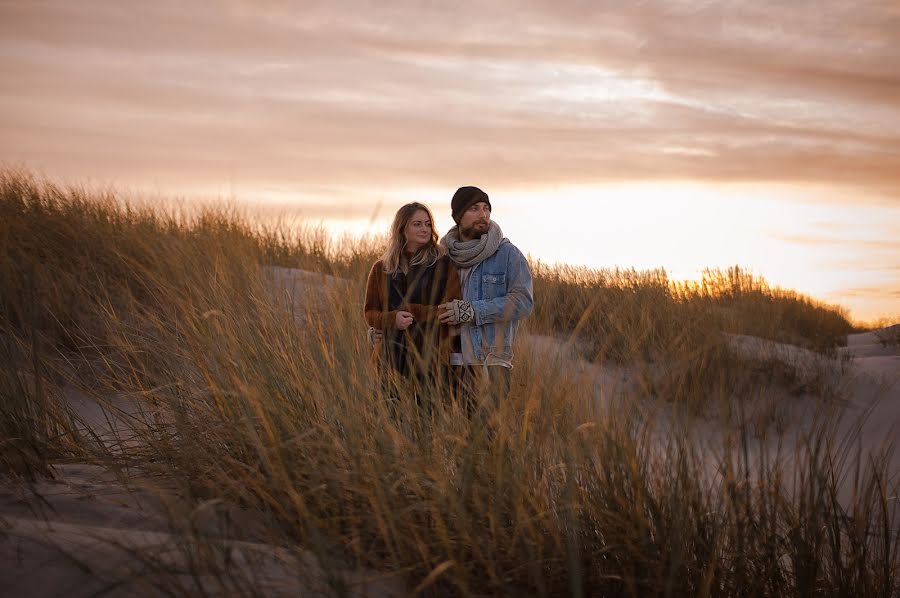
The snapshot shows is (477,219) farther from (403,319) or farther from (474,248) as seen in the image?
(403,319)

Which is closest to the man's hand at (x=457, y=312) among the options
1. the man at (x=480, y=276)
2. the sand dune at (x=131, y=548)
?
the man at (x=480, y=276)

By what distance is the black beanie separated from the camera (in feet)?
12.6

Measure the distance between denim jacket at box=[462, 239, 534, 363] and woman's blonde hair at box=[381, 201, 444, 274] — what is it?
300 millimetres

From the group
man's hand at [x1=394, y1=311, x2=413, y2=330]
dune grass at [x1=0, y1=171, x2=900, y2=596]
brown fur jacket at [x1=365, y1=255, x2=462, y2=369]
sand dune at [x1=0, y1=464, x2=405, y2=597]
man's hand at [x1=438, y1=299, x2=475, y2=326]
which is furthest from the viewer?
brown fur jacket at [x1=365, y1=255, x2=462, y2=369]

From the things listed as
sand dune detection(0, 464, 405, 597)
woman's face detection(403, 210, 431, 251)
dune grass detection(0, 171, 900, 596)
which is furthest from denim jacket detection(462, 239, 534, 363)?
sand dune detection(0, 464, 405, 597)

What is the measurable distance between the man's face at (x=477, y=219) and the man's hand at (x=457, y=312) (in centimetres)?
47

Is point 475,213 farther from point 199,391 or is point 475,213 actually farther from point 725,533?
point 725,533

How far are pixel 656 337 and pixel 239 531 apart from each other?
6.26 m

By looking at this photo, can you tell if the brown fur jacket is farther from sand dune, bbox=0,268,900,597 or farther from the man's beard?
sand dune, bbox=0,268,900,597

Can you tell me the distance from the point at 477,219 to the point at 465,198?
139mm

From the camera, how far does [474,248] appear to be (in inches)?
151

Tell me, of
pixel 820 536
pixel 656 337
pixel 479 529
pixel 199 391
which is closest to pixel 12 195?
pixel 199 391

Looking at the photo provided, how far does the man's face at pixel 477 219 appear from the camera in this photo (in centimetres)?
384

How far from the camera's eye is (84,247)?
743 cm
